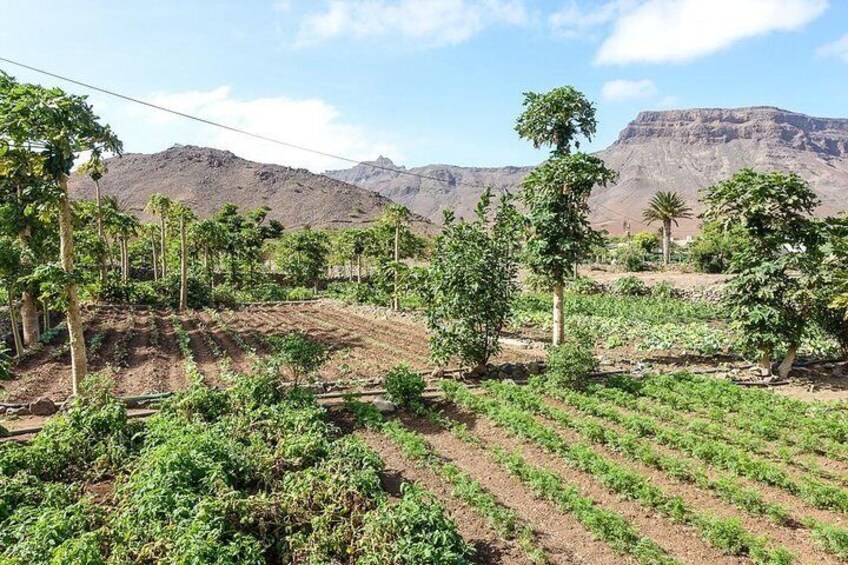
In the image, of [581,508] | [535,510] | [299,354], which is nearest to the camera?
[581,508]

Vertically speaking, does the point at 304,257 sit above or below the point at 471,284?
above

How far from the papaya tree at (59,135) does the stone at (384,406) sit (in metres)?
6.47

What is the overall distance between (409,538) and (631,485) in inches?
161

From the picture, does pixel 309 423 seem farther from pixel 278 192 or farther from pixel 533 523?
pixel 278 192

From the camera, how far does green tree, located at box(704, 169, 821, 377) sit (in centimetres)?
1350

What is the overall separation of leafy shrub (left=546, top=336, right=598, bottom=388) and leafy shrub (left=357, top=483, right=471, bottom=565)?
7.39 metres

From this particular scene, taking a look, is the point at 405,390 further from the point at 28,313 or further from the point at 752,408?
the point at 28,313

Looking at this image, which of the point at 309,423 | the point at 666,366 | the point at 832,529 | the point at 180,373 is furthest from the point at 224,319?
the point at 832,529

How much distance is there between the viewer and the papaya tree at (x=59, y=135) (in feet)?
31.9

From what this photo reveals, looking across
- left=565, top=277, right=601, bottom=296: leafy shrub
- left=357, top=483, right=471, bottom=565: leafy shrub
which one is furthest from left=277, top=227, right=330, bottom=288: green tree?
left=357, top=483, right=471, bottom=565: leafy shrub

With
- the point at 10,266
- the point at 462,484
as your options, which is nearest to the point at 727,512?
the point at 462,484

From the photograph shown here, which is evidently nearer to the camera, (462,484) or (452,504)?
(452,504)

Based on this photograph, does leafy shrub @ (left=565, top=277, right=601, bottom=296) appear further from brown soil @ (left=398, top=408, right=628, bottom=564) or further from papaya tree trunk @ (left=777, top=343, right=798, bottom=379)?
brown soil @ (left=398, top=408, right=628, bottom=564)

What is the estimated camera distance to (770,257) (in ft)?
46.4
